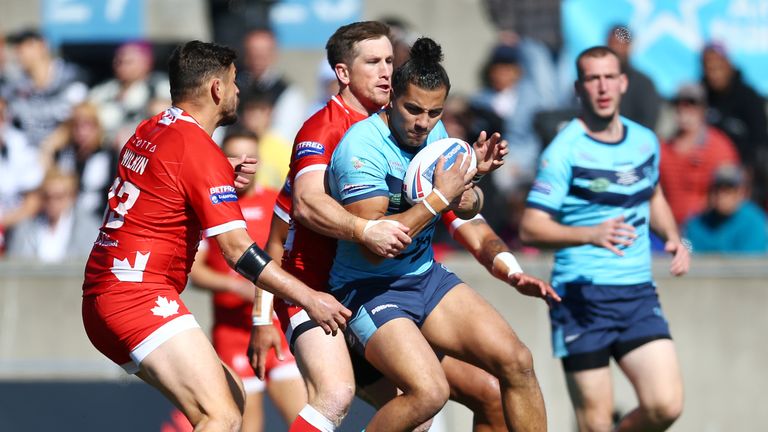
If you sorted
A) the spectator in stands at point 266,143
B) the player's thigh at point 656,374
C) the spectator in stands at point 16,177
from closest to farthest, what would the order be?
1. the player's thigh at point 656,374
2. the spectator in stands at point 266,143
3. the spectator in stands at point 16,177

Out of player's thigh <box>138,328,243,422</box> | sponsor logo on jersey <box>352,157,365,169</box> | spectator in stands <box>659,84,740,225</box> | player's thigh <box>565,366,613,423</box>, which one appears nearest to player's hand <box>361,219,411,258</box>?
sponsor logo on jersey <box>352,157,365,169</box>

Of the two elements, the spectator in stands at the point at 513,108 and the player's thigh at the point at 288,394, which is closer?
the player's thigh at the point at 288,394

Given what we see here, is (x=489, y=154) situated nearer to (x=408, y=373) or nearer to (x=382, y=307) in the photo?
(x=382, y=307)

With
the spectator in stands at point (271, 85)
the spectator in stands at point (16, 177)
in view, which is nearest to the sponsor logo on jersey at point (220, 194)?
the spectator in stands at point (271, 85)

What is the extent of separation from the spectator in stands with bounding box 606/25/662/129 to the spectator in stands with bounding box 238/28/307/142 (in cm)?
Answer: 311

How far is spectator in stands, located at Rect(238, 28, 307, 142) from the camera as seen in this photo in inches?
485

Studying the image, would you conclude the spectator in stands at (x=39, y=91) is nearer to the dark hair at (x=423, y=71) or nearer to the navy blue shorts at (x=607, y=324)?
the navy blue shorts at (x=607, y=324)

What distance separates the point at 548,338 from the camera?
991 cm

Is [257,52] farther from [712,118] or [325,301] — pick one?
[325,301]

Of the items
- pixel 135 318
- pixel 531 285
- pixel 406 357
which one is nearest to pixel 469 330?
pixel 406 357

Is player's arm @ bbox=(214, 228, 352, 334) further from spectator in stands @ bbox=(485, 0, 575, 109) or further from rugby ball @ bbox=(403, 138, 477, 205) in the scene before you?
spectator in stands @ bbox=(485, 0, 575, 109)

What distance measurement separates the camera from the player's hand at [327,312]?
6.12m

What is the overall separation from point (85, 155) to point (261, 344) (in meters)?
6.02

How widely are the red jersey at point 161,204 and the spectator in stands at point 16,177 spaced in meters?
6.15
